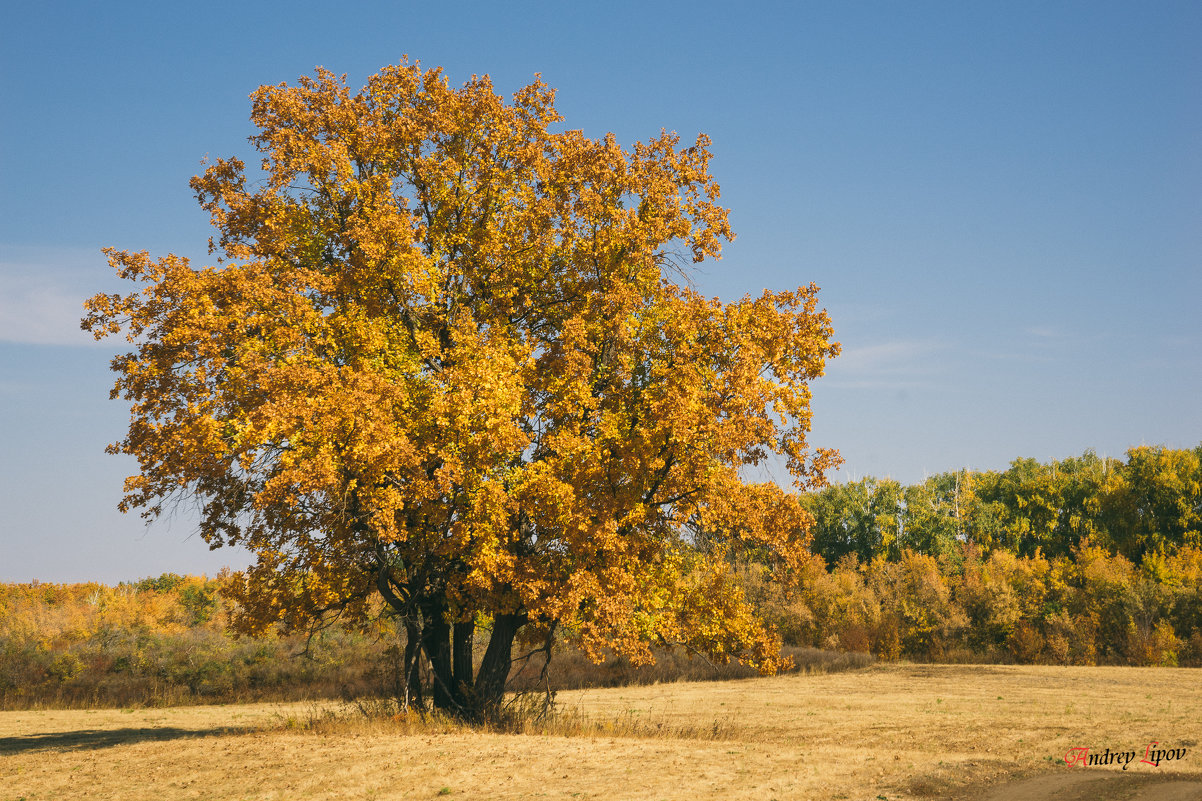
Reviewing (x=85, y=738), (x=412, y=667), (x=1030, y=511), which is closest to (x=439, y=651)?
(x=412, y=667)

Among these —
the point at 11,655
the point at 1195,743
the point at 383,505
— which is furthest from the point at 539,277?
the point at 11,655

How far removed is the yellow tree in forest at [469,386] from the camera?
17.6 metres

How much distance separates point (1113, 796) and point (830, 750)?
609 centimetres

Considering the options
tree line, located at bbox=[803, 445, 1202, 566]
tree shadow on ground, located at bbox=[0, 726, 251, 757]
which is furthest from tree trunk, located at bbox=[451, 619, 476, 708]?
tree line, located at bbox=[803, 445, 1202, 566]

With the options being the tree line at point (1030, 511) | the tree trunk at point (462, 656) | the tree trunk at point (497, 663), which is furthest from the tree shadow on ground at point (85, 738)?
the tree line at point (1030, 511)

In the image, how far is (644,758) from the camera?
16.7 metres

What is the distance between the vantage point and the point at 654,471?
19125 mm

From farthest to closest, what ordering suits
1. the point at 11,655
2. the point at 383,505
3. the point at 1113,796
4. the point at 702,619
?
the point at 11,655, the point at 702,619, the point at 383,505, the point at 1113,796

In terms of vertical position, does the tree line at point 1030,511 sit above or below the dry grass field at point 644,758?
above

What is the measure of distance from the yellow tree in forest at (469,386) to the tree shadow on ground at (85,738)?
5.00 meters

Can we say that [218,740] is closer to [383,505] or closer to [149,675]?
[383,505]

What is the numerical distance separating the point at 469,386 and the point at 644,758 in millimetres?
8148

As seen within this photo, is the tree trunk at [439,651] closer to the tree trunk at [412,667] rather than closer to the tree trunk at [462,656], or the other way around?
the tree trunk at [462,656]

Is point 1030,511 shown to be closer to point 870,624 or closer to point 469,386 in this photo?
point 870,624
